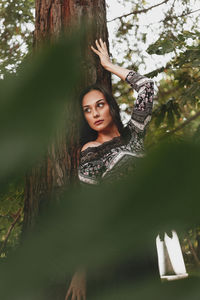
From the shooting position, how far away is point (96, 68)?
1453mm

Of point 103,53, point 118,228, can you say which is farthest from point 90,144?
point 118,228

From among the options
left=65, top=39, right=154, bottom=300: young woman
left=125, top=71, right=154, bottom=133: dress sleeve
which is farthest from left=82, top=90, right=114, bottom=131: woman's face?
left=125, top=71, right=154, bottom=133: dress sleeve

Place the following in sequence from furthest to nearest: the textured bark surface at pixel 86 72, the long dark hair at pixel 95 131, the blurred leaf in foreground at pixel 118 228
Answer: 1. the long dark hair at pixel 95 131
2. the textured bark surface at pixel 86 72
3. the blurred leaf in foreground at pixel 118 228

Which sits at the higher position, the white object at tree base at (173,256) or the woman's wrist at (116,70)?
the woman's wrist at (116,70)

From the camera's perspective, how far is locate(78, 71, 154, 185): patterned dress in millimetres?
1279

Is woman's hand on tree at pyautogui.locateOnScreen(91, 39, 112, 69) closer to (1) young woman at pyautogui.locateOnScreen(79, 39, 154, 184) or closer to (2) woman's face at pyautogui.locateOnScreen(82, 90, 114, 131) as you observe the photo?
(1) young woman at pyautogui.locateOnScreen(79, 39, 154, 184)

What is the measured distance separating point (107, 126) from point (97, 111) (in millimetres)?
73

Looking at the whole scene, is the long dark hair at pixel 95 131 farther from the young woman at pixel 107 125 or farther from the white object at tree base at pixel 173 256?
the white object at tree base at pixel 173 256

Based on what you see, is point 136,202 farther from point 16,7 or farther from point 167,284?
point 16,7

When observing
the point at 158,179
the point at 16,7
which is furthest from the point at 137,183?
the point at 16,7

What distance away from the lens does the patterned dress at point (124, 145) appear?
50.4 inches

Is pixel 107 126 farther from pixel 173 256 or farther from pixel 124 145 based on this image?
pixel 173 256

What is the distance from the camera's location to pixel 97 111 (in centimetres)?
137

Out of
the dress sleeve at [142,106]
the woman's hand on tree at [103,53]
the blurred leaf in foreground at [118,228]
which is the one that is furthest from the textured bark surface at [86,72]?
the blurred leaf in foreground at [118,228]
